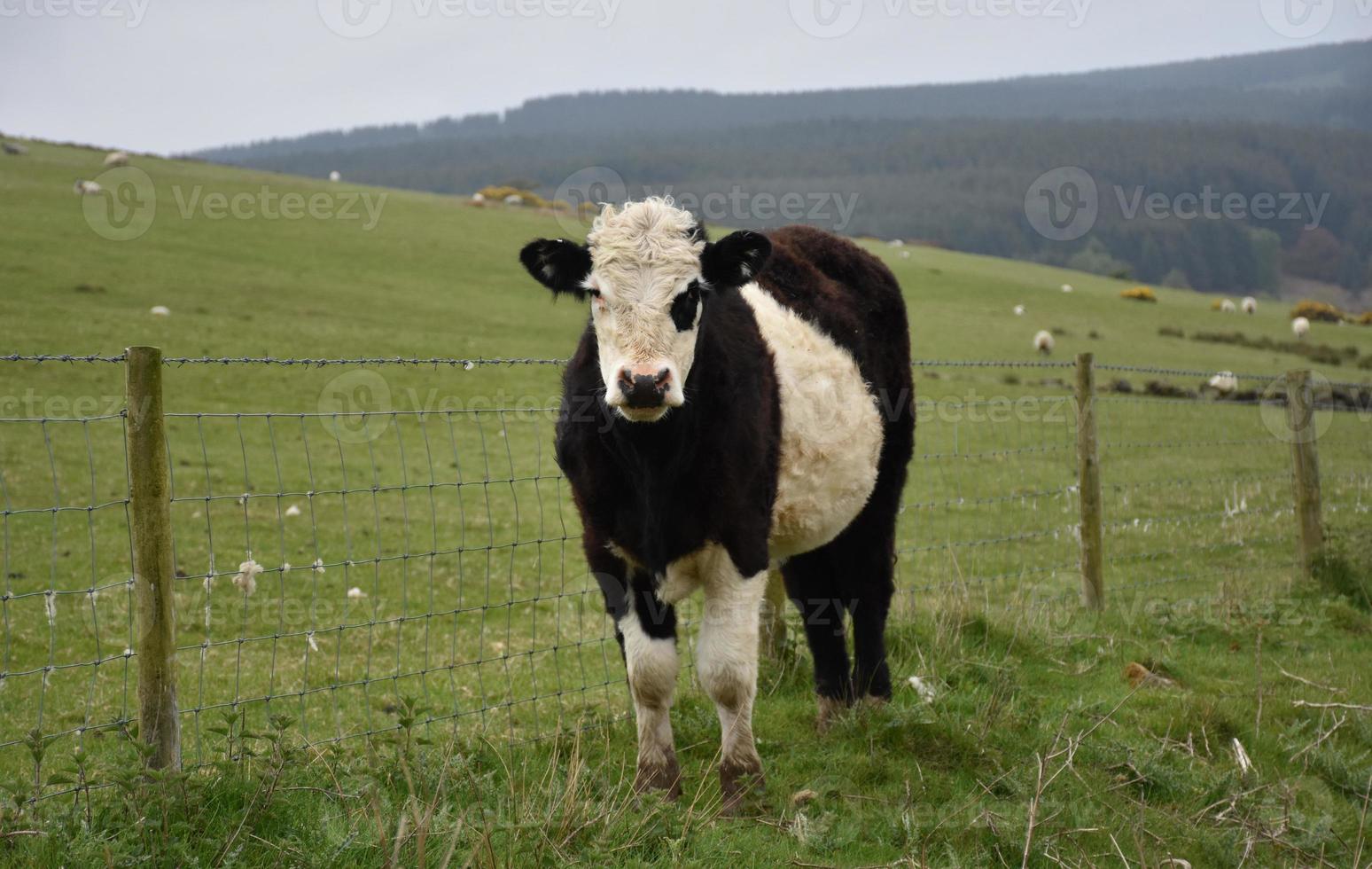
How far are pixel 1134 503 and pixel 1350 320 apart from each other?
185ft

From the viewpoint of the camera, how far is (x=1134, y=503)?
19516 millimetres

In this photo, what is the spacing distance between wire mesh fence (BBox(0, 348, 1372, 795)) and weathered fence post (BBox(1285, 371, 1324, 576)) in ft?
0.58

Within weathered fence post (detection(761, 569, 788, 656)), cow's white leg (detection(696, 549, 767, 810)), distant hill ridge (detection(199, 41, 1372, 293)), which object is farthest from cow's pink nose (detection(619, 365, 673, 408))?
distant hill ridge (detection(199, 41, 1372, 293))

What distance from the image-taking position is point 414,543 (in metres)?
17.1

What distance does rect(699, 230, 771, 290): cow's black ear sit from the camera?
555 centimetres

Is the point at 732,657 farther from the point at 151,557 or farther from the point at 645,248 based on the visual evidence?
the point at 151,557

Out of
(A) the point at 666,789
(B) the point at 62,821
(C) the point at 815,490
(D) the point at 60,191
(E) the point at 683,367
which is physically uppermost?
(D) the point at 60,191

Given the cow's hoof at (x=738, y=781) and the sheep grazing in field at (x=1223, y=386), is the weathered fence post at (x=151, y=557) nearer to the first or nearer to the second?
the cow's hoof at (x=738, y=781)

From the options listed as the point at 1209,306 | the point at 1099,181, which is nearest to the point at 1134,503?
the point at 1209,306

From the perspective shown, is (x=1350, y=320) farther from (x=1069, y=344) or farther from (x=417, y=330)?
(x=417, y=330)
